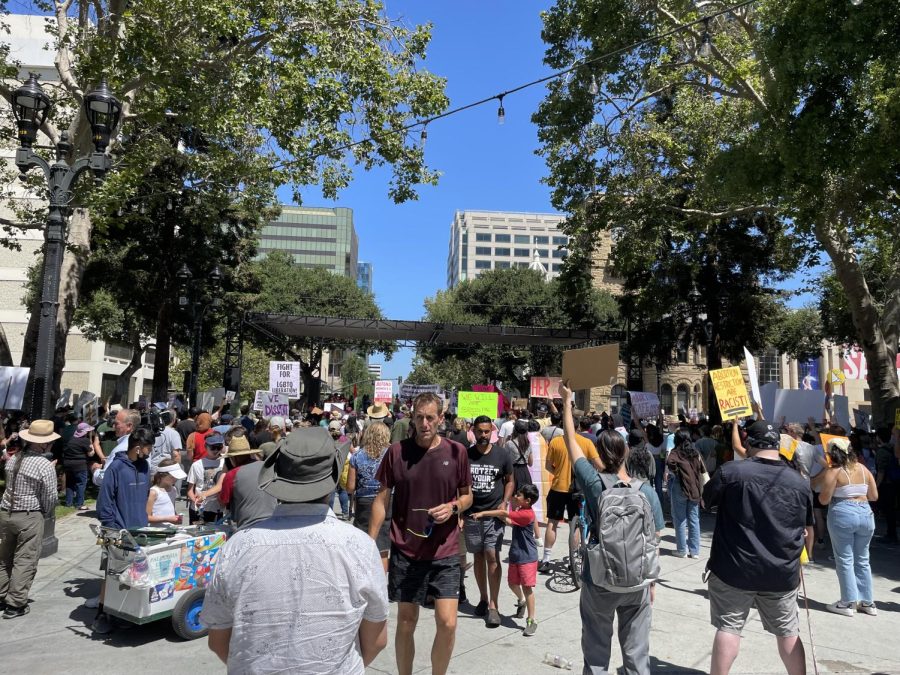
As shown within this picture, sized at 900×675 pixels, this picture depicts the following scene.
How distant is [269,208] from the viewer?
29500 millimetres

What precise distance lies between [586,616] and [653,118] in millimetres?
16977

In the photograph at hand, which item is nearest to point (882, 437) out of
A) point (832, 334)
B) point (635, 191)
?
point (635, 191)

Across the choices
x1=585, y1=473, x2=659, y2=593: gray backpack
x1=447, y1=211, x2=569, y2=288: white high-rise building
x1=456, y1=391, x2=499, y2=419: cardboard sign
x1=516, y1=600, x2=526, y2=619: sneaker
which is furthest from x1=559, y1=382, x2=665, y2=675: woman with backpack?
x1=447, y1=211, x2=569, y2=288: white high-rise building

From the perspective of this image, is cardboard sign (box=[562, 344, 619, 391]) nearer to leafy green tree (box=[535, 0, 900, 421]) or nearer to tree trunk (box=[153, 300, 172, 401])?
leafy green tree (box=[535, 0, 900, 421])

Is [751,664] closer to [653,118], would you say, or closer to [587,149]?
[587,149]

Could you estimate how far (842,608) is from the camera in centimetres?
651

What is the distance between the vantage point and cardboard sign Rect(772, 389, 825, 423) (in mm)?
15625

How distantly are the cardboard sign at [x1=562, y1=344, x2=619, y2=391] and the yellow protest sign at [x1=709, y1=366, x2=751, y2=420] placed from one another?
1.18 m

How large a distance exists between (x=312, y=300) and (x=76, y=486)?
37332 mm

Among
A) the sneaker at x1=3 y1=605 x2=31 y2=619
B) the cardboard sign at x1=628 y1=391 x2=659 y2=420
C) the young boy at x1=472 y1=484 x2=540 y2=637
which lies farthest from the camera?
the cardboard sign at x1=628 y1=391 x2=659 y2=420

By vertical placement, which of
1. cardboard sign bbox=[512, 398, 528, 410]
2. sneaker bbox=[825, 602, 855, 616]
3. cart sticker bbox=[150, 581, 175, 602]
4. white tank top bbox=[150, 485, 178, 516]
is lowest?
sneaker bbox=[825, 602, 855, 616]

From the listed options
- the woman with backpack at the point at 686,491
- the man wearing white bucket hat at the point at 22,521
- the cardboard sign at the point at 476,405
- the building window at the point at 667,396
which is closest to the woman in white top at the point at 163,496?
the man wearing white bucket hat at the point at 22,521

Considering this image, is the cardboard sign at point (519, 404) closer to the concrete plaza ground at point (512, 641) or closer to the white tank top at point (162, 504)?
A: the concrete plaza ground at point (512, 641)

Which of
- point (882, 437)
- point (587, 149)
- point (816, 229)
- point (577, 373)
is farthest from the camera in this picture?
A: point (587, 149)
